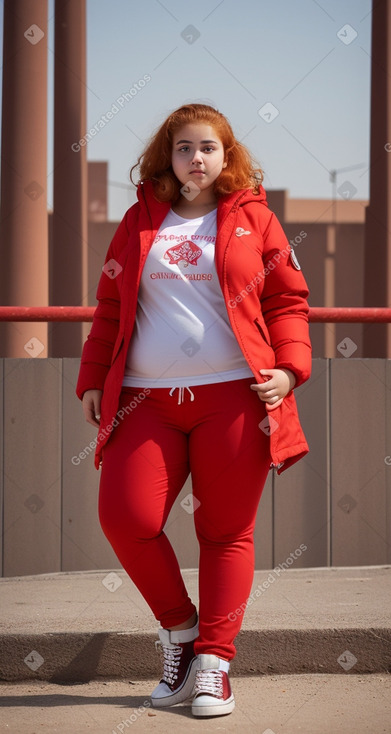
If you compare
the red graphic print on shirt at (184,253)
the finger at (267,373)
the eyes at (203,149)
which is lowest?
the finger at (267,373)

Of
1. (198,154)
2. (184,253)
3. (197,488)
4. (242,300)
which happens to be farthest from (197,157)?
(197,488)

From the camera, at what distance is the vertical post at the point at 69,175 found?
1132 centimetres

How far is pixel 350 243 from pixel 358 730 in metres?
26.9

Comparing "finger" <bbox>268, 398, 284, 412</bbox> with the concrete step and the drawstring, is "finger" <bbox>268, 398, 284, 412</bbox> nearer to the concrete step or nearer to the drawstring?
the drawstring

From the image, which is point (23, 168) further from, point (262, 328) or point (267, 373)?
point (267, 373)

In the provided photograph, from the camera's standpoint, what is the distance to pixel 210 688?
2.79m

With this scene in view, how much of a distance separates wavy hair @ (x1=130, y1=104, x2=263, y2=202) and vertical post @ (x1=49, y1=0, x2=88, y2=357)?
7511 millimetres

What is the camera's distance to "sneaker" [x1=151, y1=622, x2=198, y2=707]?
9.40 feet

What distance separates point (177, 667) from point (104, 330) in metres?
1.03

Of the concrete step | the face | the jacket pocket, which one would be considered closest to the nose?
the face

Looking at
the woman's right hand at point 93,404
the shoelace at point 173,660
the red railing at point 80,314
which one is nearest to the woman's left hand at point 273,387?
the woman's right hand at point 93,404

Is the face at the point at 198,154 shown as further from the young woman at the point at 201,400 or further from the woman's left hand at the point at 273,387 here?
the woman's left hand at the point at 273,387

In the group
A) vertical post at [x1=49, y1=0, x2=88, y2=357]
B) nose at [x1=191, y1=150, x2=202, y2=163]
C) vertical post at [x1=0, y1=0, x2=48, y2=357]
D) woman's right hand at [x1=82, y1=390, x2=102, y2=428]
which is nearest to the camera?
nose at [x1=191, y1=150, x2=202, y2=163]

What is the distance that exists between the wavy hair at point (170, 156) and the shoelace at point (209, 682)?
55.1 inches
